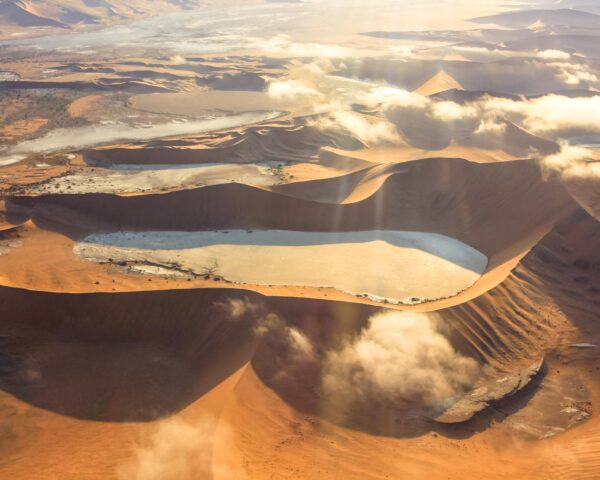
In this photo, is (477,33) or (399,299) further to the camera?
(477,33)

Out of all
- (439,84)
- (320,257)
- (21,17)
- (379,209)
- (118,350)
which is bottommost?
(118,350)

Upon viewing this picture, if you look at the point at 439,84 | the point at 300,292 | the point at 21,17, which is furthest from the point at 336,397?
the point at 21,17

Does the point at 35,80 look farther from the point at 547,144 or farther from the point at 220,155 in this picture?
the point at 547,144

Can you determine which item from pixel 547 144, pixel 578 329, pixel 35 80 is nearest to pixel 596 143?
→ pixel 547 144

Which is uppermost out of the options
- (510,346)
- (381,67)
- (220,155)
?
(381,67)

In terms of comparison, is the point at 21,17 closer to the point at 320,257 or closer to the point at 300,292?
the point at 320,257

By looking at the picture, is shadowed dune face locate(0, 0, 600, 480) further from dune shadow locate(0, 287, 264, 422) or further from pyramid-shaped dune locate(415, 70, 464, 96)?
pyramid-shaped dune locate(415, 70, 464, 96)

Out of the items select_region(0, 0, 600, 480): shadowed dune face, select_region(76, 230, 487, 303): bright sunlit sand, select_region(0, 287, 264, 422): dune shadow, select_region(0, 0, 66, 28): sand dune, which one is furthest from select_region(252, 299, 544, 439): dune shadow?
select_region(0, 0, 66, 28): sand dune

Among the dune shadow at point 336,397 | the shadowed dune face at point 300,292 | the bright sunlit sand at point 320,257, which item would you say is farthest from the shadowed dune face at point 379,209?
the dune shadow at point 336,397

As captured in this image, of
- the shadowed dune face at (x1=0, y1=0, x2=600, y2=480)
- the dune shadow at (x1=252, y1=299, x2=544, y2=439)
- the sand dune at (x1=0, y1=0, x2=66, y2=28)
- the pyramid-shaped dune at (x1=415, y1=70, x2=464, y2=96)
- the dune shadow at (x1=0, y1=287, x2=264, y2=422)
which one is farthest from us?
the sand dune at (x1=0, y1=0, x2=66, y2=28)
